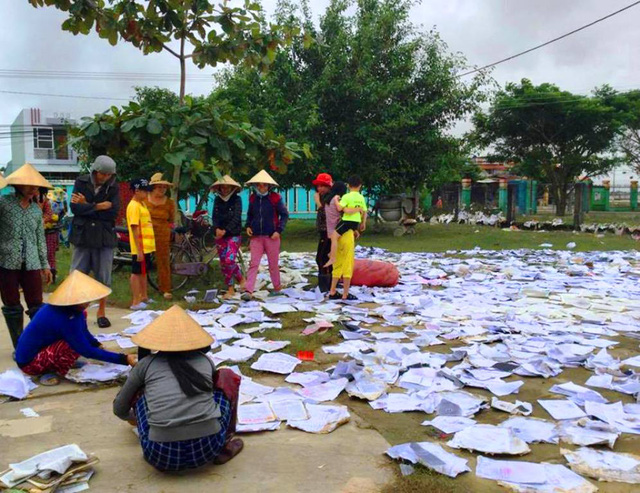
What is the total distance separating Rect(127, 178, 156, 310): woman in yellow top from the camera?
6609mm

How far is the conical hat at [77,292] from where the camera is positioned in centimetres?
382

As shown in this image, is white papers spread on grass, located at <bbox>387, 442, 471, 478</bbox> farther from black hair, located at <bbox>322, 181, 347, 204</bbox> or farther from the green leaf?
the green leaf

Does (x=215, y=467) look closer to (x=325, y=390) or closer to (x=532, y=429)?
(x=325, y=390)

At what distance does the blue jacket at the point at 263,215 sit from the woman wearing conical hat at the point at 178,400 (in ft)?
14.3

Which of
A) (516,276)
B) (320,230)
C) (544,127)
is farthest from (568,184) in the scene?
(320,230)

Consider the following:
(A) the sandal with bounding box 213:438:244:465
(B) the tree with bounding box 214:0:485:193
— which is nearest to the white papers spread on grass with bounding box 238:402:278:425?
(A) the sandal with bounding box 213:438:244:465

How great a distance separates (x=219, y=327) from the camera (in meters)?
5.73

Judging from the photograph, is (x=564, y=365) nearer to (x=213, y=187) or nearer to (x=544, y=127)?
(x=213, y=187)

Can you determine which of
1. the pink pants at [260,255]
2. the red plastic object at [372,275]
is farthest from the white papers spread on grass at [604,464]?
the red plastic object at [372,275]

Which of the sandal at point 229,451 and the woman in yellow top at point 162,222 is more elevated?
the woman in yellow top at point 162,222

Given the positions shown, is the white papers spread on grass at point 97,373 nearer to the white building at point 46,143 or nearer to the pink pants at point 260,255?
the pink pants at point 260,255

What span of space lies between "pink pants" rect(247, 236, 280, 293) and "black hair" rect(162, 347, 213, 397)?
4382mm

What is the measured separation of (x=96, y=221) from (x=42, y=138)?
3417 cm

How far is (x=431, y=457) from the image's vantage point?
3.00 metres
